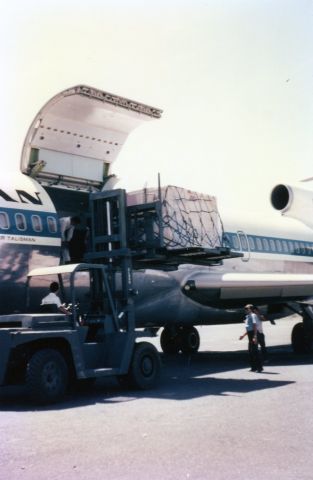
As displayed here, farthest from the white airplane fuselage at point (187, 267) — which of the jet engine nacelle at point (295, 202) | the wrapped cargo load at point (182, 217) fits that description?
the wrapped cargo load at point (182, 217)

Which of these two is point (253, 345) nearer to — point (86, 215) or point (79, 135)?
point (86, 215)

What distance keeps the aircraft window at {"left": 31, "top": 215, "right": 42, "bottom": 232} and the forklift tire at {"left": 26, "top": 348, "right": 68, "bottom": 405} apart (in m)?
3.32

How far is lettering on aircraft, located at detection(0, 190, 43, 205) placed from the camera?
39.8 feet

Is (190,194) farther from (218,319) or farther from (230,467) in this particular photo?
(230,467)

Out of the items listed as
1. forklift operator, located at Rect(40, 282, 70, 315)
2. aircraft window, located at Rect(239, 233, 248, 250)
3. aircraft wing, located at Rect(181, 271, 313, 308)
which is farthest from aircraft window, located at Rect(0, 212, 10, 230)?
aircraft window, located at Rect(239, 233, 248, 250)

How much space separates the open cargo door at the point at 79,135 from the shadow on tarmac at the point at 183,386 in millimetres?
4781

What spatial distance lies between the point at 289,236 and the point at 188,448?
15976 millimetres

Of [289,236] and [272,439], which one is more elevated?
[289,236]

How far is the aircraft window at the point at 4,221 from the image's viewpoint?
1175cm

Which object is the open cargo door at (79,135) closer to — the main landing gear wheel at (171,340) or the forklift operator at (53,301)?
the forklift operator at (53,301)

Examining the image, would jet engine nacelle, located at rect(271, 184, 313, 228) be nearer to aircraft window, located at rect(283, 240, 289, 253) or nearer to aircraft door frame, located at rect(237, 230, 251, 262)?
aircraft window, located at rect(283, 240, 289, 253)

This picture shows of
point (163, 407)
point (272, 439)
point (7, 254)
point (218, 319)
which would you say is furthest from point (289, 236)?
point (272, 439)

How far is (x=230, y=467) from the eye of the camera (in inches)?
212

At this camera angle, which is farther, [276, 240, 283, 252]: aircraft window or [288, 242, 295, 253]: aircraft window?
[288, 242, 295, 253]: aircraft window
